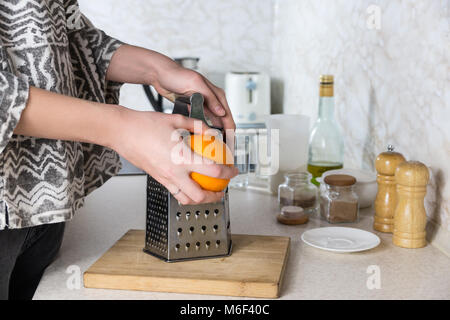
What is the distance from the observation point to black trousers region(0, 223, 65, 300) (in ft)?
2.57

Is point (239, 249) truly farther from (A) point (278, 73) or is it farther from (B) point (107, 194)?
(A) point (278, 73)

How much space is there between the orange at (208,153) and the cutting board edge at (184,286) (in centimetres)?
14

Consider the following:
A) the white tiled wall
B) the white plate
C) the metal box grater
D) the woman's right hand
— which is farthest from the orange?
the white tiled wall

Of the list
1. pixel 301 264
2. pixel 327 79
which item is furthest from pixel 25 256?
pixel 327 79

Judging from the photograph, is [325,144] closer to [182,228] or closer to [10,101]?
[182,228]

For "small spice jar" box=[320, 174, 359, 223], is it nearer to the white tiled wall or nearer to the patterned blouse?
the patterned blouse

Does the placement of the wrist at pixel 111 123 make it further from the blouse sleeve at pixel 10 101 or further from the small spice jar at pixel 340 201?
the small spice jar at pixel 340 201

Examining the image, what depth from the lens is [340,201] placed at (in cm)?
107

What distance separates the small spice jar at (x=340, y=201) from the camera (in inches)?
41.9

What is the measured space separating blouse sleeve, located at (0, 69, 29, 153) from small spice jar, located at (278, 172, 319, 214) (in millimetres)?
643

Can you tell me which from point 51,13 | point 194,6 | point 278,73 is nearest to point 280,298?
point 51,13

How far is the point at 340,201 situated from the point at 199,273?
40 centimetres

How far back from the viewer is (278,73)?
248 centimetres
